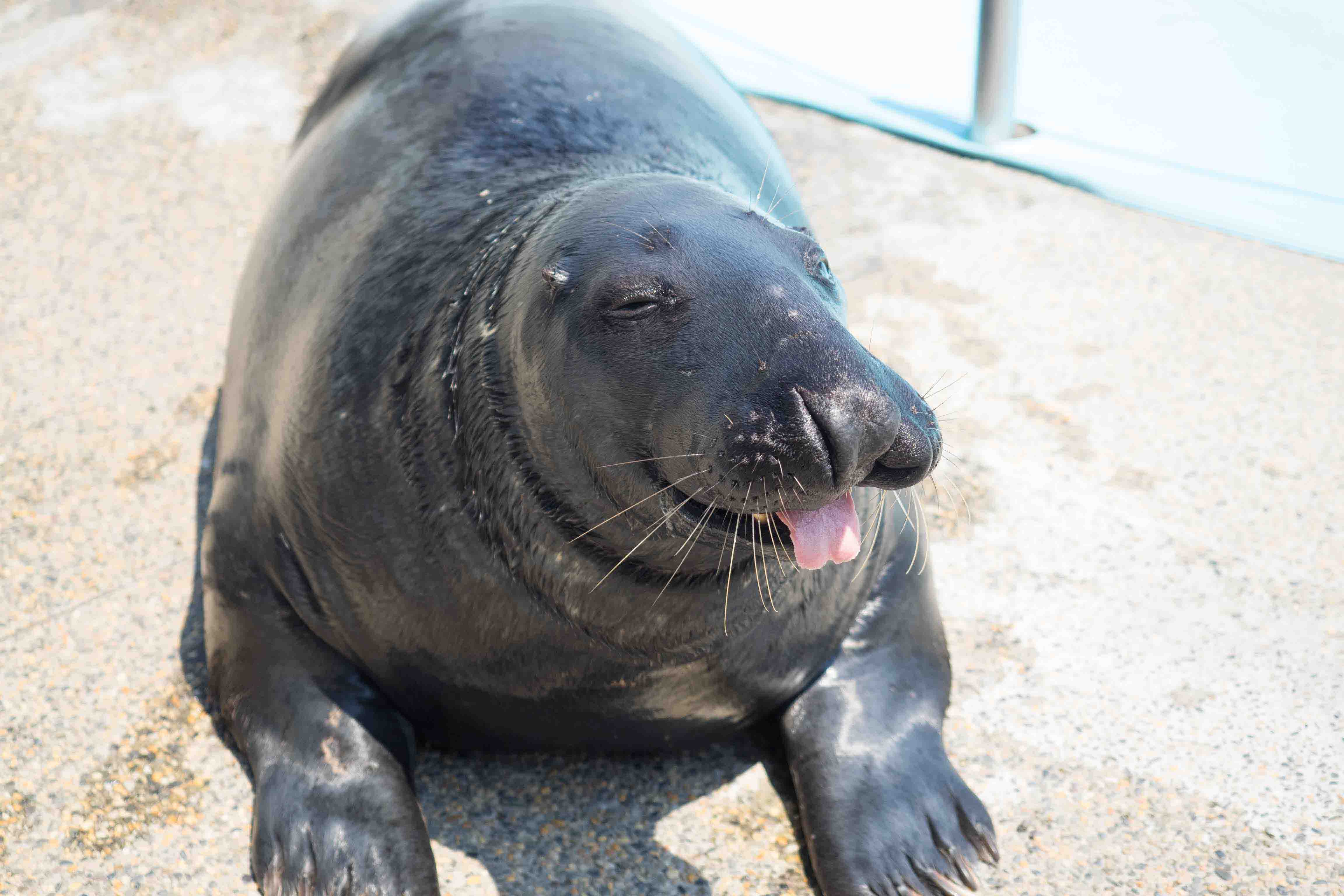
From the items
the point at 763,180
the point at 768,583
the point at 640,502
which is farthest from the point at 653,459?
the point at 763,180

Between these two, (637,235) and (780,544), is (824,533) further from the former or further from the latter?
(637,235)

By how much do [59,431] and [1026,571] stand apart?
2936 millimetres

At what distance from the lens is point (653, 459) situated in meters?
2.06

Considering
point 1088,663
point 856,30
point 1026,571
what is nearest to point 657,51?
point 1026,571

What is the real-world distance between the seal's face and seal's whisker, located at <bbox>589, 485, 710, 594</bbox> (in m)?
0.01

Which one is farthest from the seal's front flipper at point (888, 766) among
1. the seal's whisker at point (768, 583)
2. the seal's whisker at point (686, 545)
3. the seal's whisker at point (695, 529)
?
the seal's whisker at point (695, 529)

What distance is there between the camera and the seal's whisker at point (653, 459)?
1.98 m

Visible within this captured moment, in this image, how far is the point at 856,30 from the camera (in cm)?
739

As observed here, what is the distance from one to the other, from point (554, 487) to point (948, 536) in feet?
5.53

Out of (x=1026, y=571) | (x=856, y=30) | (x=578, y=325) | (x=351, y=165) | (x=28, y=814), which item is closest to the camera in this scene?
(x=578, y=325)

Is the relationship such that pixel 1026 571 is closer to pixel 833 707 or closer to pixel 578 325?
pixel 833 707

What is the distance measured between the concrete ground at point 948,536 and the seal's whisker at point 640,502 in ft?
2.55

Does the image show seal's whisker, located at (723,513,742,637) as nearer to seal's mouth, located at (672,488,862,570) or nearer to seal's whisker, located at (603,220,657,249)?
seal's mouth, located at (672,488,862,570)

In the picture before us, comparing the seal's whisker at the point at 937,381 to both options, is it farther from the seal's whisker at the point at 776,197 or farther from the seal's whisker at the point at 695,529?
the seal's whisker at the point at 695,529
